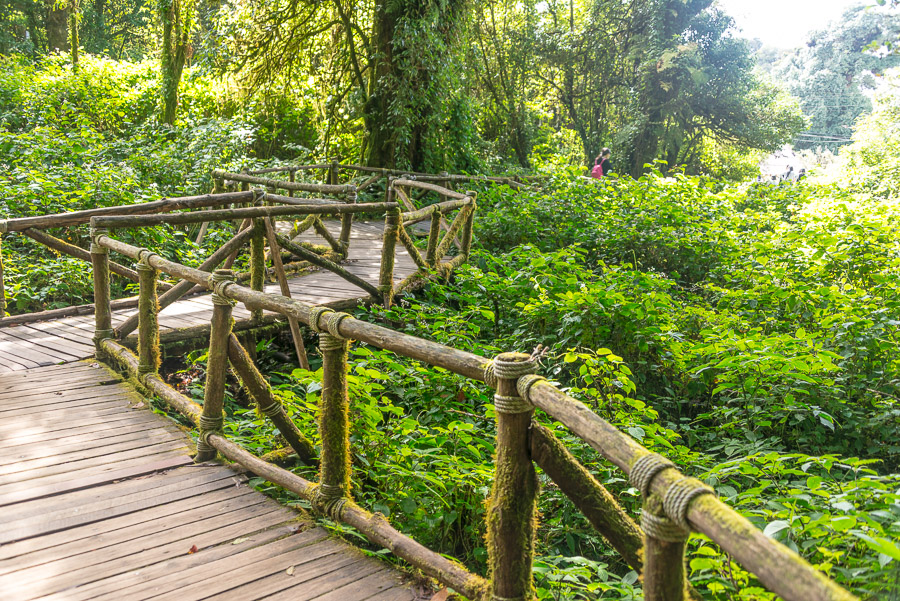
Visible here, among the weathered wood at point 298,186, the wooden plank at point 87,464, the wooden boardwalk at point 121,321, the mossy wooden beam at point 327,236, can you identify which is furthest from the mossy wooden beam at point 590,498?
the mossy wooden beam at point 327,236

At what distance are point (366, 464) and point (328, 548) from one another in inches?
31.3

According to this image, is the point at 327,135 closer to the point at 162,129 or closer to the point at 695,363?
the point at 162,129

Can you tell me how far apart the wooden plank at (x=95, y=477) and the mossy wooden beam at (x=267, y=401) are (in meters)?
0.56

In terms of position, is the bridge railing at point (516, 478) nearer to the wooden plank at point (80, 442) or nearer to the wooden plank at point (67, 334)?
the wooden plank at point (80, 442)

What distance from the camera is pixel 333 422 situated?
294 cm

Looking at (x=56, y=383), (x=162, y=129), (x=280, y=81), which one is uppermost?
(x=280, y=81)

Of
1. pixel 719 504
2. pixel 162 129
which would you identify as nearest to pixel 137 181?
pixel 162 129

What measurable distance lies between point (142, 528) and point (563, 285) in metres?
4.86

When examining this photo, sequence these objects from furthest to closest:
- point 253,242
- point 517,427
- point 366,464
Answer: point 253,242 < point 366,464 < point 517,427

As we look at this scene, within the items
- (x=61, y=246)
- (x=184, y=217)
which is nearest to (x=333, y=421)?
(x=184, y=217)

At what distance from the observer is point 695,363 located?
5.65m

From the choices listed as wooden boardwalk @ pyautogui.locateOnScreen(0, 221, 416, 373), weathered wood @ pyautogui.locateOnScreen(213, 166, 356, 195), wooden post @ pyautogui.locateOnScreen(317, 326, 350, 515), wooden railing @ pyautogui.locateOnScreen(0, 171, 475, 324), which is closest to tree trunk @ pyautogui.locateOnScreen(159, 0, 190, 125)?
wooden railing @ pyautogui.locateOnScreen(0, 171, 475, 324)

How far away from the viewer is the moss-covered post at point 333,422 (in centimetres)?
291

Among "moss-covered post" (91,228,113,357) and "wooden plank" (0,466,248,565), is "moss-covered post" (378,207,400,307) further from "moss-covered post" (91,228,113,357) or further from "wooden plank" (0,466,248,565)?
"wooden plank" (0,466,248,565)
